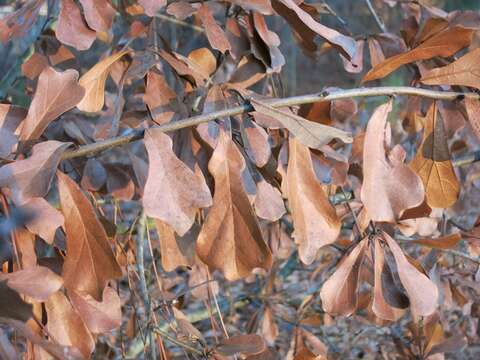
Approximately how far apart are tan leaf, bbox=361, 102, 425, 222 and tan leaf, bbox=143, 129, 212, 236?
23 centimetres

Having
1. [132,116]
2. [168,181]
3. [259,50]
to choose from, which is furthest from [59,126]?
[168,181]

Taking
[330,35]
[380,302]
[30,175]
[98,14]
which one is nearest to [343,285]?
[380,302]

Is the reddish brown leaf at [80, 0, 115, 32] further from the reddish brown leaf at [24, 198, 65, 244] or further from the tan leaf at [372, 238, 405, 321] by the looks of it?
the tan leaf at [372, 238, 405, 321]

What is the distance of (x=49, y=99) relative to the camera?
79 centimetres

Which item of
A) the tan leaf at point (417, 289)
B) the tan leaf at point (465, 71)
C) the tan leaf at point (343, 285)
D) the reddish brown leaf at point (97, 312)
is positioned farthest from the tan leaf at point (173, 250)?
the tan leaf at point (465, 71)

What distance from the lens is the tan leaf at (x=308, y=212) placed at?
0.79 meters

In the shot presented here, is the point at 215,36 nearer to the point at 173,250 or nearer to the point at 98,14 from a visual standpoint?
the point at 98,14

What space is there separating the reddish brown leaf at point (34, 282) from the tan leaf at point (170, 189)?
149 millimetres

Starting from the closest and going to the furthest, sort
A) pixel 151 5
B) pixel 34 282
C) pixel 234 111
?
1. pixel 34 282
2. pixel 234 111
3. pixel 151 5

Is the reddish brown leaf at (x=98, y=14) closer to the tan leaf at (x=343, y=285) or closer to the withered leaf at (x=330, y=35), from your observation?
the withered leaf at (x=330, y=35)

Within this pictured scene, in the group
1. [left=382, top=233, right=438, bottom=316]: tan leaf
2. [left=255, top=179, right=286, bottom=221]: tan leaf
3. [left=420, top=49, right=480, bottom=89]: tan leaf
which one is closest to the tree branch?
[left=420, top=49, right=480, bottom=89]: tan leaf

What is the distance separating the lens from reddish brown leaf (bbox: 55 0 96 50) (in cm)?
97

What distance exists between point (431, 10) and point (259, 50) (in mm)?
559

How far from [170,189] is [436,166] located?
0.46 metres
